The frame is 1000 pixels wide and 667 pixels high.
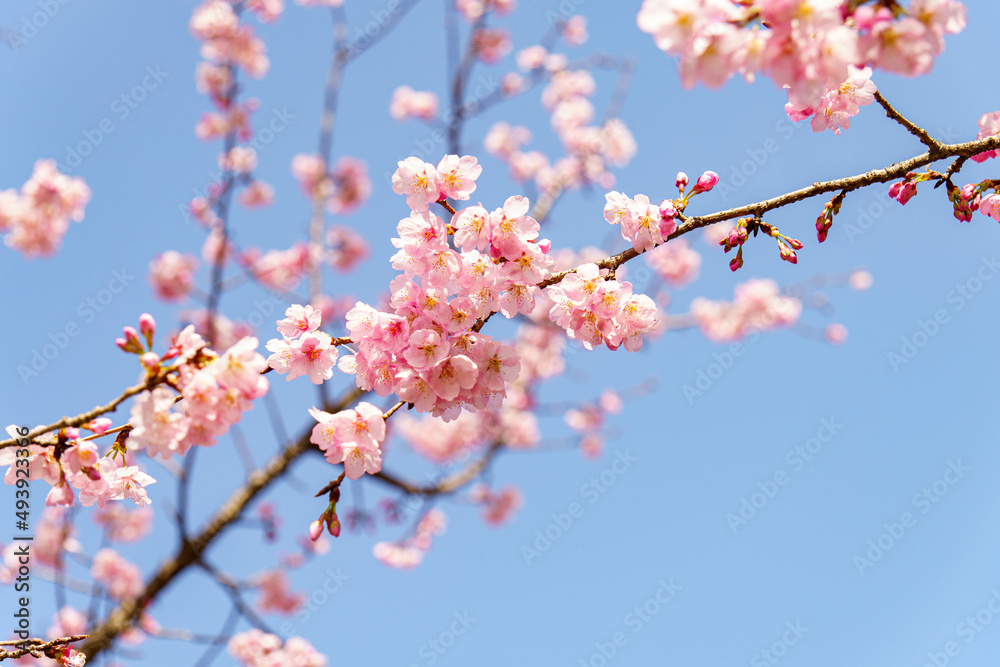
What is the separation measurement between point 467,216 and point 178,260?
8.45 metres

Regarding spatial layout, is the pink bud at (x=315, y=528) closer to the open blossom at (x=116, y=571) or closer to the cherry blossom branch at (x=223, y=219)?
the cherry blossom branch at (x=223, y=219)

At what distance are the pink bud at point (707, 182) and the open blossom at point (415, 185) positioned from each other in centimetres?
86

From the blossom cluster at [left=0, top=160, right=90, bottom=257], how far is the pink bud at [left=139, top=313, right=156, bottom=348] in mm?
6088

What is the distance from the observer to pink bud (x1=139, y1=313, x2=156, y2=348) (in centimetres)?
144

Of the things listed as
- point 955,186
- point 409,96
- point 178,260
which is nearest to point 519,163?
point 409,96

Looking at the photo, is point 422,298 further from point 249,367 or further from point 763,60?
point 763,60

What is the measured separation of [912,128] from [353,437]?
2.03 metres

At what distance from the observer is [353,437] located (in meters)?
1.85

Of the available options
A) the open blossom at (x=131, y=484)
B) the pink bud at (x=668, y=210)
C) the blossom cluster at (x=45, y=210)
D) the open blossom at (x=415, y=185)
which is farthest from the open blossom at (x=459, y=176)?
the blossom cluster at (x=45, y=210)

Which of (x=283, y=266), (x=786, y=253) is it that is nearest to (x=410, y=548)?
(x=283, y=266)

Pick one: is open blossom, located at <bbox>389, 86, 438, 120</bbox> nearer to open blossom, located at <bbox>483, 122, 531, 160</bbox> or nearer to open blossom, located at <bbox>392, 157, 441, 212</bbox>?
open blossom, located at <bbox>483, 122, 531, 160</bbox>

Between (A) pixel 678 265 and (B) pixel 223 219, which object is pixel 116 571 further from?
(A) pixel 678 265

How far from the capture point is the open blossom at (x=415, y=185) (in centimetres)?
178

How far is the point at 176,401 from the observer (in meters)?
1.51
